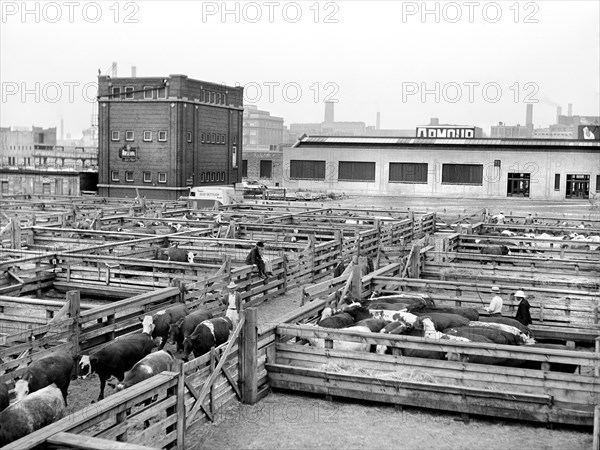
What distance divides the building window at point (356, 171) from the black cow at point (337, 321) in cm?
6401

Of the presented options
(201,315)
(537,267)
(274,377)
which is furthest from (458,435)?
(537,267)

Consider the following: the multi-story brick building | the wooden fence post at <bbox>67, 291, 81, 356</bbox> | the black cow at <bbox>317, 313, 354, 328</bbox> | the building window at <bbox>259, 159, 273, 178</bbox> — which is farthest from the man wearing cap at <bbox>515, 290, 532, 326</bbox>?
the building window at <bbox>259, 159, 273, 178</bbox>

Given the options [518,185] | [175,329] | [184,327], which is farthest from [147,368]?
[518,185]

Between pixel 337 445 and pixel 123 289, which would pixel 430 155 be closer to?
pixel 123 289

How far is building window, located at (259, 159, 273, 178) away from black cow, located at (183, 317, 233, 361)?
85188 millimetres

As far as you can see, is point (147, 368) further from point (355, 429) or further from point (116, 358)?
point (355, 429)

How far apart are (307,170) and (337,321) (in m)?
67.2

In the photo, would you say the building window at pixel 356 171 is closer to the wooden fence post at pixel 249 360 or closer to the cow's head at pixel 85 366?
the cow's head at pixel 85 366

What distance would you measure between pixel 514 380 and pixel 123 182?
59.7m

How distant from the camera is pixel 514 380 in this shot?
1181 centimetres

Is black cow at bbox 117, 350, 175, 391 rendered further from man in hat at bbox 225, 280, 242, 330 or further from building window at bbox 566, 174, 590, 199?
building window at bbox 566, 174, 590, 199

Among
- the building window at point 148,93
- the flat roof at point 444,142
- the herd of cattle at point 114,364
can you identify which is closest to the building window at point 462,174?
the flat roof at point 444,142

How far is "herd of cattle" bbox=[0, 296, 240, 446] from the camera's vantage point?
1025 cm

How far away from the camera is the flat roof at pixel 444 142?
7212 cm
